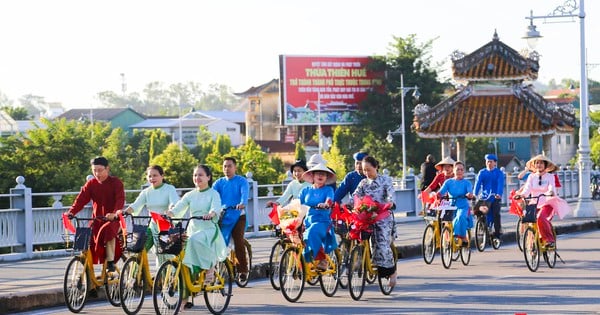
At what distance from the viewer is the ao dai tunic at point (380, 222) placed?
51.0 feet

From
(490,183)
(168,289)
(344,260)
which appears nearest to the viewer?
(168,289)

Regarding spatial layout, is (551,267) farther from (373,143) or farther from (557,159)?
(557,159)

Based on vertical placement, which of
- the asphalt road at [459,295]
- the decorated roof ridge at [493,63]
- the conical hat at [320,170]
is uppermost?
the decorated roof ridge at [493,63]

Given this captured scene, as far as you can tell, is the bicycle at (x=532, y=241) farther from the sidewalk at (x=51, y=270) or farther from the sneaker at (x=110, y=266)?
the sneaker at (x=110, y=266)

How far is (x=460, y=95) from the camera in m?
51.8

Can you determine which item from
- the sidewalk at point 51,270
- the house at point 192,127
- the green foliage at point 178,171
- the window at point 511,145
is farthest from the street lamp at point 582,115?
the house at point 192,127

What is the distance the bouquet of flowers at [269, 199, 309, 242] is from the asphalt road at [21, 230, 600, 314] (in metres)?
0.86

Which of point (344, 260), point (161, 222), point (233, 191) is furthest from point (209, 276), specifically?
point (233, 191)

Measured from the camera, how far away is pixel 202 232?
13719 millimetres

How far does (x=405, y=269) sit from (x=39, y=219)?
711 cm

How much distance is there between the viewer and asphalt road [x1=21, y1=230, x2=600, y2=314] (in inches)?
557

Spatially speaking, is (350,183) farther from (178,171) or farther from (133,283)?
(178,171)

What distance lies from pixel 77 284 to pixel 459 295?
4.66m

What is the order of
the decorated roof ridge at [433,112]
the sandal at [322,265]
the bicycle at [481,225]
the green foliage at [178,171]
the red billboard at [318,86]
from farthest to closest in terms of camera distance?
the red billboard at [318,86] → the decorated roof ridge at [433,112] → the green foliage at [178,171] → the bicycle at [481,225] → the sandal at [322,265]
